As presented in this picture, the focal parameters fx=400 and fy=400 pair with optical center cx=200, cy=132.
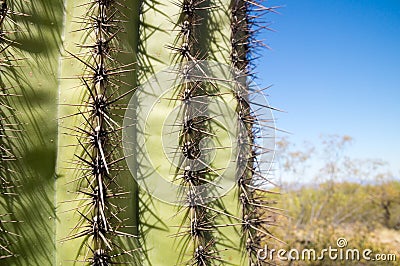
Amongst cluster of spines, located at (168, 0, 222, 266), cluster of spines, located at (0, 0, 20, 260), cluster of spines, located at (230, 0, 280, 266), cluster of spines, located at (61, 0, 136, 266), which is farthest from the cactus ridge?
cluster of spines, located at (230, 0, 280, 266)

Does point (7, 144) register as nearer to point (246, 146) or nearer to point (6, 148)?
point (6, 148)

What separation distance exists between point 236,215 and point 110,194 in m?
0.63

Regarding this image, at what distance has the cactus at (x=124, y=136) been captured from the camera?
1479 mm

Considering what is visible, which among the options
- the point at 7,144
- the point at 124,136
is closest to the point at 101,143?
the point at 124,136

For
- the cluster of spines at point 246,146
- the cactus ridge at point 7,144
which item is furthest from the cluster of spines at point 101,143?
the cluster of spines at point 246,146

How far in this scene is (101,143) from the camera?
1.50 meters

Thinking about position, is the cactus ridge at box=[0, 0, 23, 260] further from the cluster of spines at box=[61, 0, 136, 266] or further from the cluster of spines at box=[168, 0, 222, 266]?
the cluster of spines at box=[168, 0, 222, 266]

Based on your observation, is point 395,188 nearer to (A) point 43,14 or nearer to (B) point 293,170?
(B) point 293,170

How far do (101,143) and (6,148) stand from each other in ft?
1.10

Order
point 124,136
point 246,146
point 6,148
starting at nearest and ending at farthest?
point 6,148
point 124,136
point 246,146

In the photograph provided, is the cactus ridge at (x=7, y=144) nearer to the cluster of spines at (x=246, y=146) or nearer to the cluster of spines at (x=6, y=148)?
the cluster of spines at (x=6, y=148)

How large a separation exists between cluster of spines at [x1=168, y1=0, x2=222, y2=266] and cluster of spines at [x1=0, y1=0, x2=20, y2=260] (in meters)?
0.65

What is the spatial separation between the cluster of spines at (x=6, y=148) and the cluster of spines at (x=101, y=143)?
212 mm

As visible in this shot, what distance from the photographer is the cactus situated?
1.48 metres
